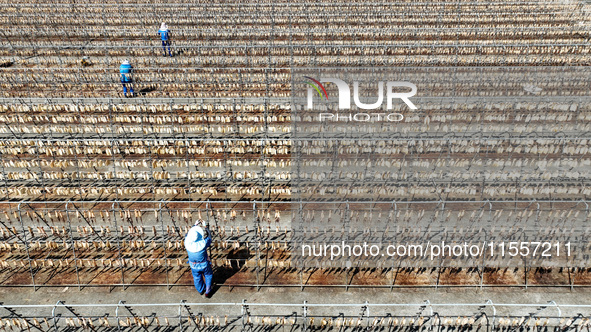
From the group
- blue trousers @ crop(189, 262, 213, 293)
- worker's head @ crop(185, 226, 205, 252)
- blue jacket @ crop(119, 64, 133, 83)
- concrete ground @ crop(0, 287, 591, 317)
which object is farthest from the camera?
blue jacket @ crop(119, 64, 133, 83)

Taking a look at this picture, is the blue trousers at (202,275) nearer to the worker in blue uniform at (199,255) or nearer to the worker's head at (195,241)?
the worker in blue uniform at (199,255)

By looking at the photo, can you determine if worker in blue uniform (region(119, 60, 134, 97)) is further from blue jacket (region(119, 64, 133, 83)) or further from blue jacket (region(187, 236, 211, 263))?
blue jacket (region(187, 236, 211, 263))

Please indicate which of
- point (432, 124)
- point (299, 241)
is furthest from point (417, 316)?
point (432, 124)

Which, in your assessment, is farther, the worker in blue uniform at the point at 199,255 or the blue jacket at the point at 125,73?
the blue jacket at the point at 125,73

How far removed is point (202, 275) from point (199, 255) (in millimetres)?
1247

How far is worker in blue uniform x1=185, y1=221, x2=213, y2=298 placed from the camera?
46.9ft

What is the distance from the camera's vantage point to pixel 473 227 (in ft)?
57.7

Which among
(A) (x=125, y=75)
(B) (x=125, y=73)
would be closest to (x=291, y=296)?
(A) (x=125, y=75)

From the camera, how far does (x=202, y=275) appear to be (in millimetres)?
15242

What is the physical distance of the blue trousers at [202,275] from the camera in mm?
14594

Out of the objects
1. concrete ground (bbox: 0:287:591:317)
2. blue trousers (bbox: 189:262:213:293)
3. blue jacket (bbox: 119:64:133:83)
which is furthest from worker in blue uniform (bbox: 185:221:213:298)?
blue jacket (bbox: 119:64:133:83)

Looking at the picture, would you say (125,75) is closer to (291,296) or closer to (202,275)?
(202,275)

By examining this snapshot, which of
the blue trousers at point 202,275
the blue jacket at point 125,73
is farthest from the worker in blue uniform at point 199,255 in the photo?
the blue jacket at point 125,73

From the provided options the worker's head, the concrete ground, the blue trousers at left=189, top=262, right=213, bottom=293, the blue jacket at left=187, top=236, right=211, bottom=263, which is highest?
the worker's head
